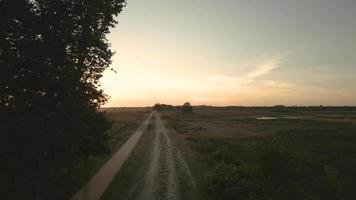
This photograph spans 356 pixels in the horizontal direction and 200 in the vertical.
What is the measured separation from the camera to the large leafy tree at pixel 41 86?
15.3m

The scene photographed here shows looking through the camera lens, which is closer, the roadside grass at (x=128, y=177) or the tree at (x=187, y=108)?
the roadside grass at (x=128, y=177)

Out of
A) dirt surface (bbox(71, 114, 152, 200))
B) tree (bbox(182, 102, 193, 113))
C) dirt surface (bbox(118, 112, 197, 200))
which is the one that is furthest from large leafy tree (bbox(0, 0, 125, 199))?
tree (bbox(182, 102, 193, 113))

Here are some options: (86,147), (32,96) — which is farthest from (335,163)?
(32,96)

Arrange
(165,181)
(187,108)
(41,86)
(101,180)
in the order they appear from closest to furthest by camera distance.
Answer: (41,86) < (165,181) < (101,180) < (187,108)

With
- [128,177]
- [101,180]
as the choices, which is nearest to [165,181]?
[128,177]

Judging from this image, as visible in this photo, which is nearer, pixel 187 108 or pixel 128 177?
pixel 128 177

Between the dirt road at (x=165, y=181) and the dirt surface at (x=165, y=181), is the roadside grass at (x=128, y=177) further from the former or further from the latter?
the dirt road at (x=165, y=181)

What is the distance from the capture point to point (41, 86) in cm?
1588

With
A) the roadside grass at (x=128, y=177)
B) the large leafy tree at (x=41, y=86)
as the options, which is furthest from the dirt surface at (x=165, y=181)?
the large leafy tree at (x=41, y=86)

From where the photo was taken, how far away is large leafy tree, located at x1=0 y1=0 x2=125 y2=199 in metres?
15.3

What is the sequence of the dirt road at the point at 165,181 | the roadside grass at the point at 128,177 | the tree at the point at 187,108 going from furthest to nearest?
1. the tree at the point at 187,108
2. the roadside grass at the point at 128,177
3. the dirt road at the point at 165,181

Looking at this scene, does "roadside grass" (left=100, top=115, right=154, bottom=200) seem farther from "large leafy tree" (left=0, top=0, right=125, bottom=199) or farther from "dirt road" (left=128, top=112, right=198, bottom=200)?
"large leafy tree" (left=0, top=0, right=125, bottom=199)

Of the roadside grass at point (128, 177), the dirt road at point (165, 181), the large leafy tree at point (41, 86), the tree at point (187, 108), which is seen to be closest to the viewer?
the large leafy tree at point (41, 86)

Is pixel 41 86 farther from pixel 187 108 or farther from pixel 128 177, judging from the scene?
pixel 187 108
